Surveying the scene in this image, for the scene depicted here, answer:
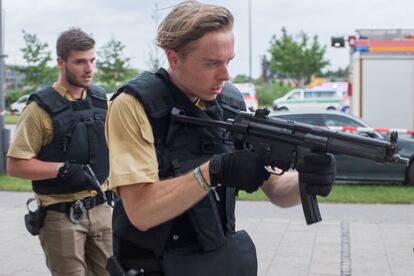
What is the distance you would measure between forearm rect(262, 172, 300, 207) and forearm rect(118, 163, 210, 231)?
21.3 inches

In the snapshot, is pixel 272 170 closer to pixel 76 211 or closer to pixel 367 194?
pixel 76 211

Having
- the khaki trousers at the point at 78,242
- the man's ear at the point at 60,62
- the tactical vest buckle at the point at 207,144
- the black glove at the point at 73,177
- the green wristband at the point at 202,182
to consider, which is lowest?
the khaki trousers at the point at 78,242

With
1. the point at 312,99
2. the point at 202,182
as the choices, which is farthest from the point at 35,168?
the point at 312,99

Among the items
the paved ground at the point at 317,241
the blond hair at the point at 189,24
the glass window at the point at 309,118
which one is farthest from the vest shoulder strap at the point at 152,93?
the glass window at the point at 309,118

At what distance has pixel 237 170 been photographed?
77.8 inches

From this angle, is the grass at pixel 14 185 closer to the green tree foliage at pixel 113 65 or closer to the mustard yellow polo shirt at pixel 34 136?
the mustard yellow polo shirt at pixel 34 136

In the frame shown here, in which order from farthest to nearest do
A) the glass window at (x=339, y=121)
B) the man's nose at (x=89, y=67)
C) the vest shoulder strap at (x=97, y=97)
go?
the glass window at (x=339, y=121)
the vest shoulder strap at (x=97, y=97)
the man's nose at (x=89, y=67)

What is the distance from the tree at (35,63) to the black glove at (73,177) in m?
34.3

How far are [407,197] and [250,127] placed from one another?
7665 mm

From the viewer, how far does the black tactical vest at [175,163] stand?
85.0 inches

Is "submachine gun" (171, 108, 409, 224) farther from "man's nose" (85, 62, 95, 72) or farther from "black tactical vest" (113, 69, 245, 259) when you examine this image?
"man's nose" (85, 62, 95, 72)

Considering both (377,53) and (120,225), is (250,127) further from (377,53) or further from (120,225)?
(377,53)

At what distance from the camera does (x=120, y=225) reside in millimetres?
2275

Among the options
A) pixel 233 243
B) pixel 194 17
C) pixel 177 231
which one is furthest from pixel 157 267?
pixel 194 17
